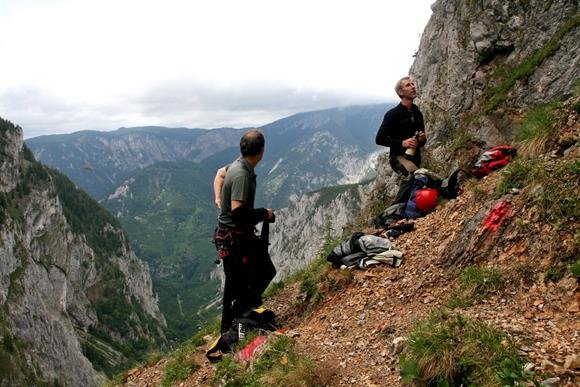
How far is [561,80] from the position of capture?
1612 centimetres

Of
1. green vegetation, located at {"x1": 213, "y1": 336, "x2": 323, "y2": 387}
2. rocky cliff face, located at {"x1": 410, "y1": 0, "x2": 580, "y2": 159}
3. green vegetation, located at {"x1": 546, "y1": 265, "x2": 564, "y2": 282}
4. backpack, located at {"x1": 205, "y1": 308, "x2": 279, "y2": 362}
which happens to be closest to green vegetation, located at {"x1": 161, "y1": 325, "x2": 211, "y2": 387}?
backpack, located at {"x1": 205, "y1": 308, "x2": 279, "y2": 362}

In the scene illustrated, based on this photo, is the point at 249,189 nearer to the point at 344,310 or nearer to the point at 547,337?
the point at 344,310

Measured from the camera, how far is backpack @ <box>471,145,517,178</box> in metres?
11.8

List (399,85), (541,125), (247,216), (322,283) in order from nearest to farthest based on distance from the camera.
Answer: (247,216) → (541,125) → (322,283) → (399,85)

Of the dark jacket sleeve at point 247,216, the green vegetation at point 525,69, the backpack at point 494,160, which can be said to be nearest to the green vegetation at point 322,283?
the dark jacket sleeve at point 247,216

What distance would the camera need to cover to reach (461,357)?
5285mm

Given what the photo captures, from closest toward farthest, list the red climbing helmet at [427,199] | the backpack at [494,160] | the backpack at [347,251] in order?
the backpack at [347,251]
the backpack at [494,160]
the red climbing helmet at [427,199]

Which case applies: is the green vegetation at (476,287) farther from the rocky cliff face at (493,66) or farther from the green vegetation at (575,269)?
the rocky cliff face at (493,66)

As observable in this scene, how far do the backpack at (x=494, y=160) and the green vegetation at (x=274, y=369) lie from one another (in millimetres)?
7131

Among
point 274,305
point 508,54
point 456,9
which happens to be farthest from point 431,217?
point 456,9

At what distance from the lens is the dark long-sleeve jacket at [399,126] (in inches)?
489

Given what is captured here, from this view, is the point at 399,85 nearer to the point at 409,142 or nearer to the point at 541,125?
the point at 409,142

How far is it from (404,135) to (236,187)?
6.34 metres

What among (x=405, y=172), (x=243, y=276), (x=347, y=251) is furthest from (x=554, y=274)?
(x=405, y=172)
